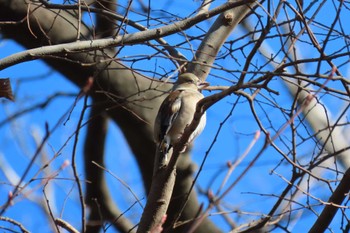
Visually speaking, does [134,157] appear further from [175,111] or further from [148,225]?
[148,225]

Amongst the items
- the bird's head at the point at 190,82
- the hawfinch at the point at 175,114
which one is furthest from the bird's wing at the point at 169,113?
the bird's head at the point at 190,82

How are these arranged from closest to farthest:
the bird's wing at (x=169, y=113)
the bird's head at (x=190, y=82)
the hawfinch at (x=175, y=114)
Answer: the bird's head at (x=190, y=82) → the hawfinch at (x=175, y=114) → the bird's wing at (x=169, y=113)

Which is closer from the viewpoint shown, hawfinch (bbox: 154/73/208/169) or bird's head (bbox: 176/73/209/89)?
bird's head (bbox: 176/73/209/89)

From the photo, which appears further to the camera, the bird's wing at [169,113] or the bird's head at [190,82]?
the bird's wing at [169,113]

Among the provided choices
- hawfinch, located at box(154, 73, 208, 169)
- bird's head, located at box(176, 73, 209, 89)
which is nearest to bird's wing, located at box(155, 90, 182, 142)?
hawfinch, located at box(154, 73, 208, 169)

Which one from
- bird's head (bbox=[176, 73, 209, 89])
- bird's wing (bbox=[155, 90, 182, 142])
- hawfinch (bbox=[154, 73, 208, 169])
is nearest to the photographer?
bird's head (bbox=[176, 73, 209, 89])

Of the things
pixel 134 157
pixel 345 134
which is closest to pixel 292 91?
pixel 345 134

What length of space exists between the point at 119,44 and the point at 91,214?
301 centimetres

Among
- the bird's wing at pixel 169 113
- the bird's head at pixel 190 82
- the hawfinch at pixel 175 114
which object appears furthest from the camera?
the bird's wing at pixel 169 113

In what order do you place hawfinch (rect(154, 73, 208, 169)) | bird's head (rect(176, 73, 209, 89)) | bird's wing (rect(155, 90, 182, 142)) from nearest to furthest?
bird's head (rect(176, 73, 209, 89)) < hawfinch (rect(154, 73, 208, 169)) < bird's wing (rect(155, 90, 182, 142))

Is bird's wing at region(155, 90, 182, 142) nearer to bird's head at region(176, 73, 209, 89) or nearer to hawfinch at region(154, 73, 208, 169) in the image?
hawfinch at region(154, 73, 208, 169)

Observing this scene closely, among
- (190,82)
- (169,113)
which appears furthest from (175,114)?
(190,82)

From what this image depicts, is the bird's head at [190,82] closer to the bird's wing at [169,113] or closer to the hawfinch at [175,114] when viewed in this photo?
the hawfinch at [175,114]

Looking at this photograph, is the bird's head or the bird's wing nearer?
the bird's head
